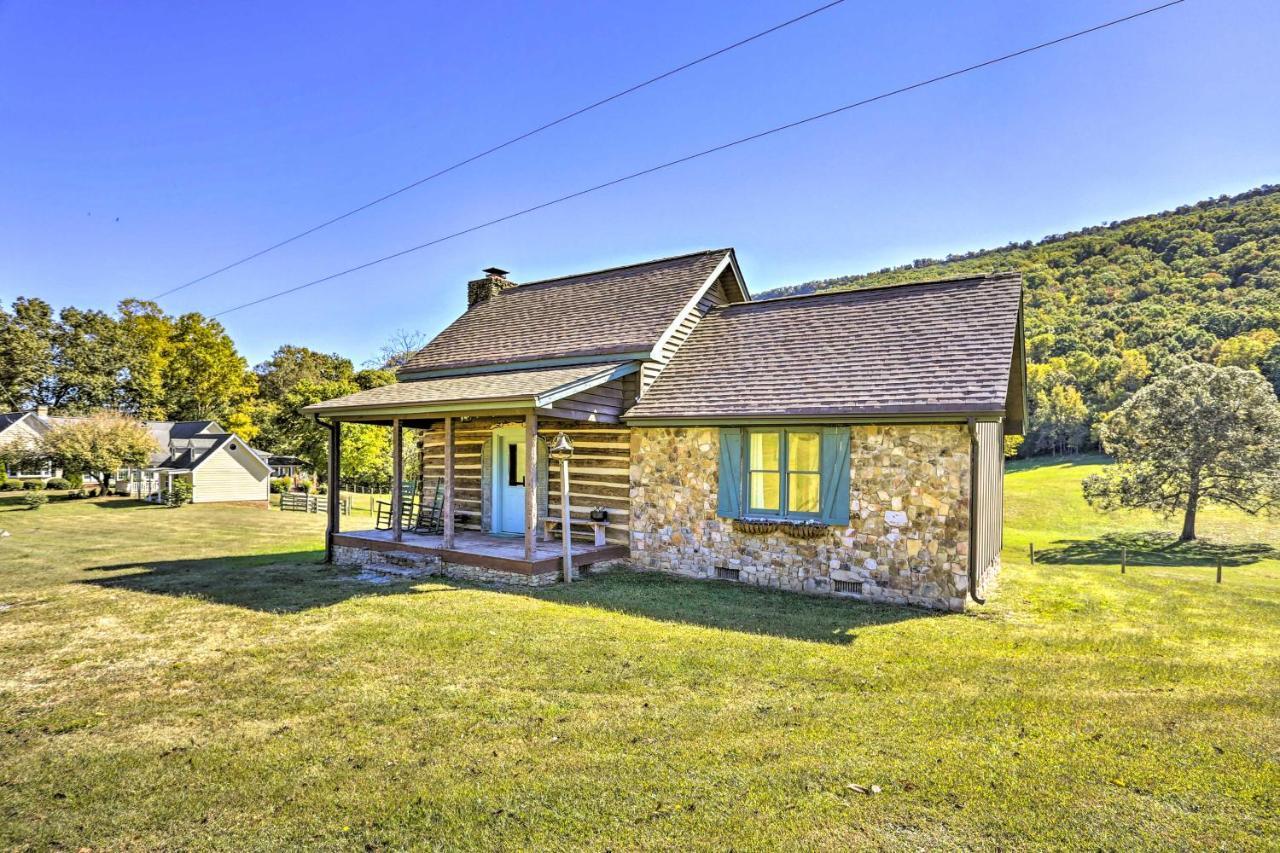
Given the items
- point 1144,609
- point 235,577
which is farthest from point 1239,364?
point 235,577

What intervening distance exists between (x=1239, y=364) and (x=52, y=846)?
5201 cm

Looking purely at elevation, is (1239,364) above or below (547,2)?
below

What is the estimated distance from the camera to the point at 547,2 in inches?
476

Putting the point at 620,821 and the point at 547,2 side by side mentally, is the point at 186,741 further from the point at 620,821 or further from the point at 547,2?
the point at 547,2

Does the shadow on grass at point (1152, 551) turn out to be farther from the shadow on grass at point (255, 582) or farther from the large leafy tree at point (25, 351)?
the large leafy tree at point (25, 351)

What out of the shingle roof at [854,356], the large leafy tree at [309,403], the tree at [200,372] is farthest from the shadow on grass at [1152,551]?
the tree at [200,372]

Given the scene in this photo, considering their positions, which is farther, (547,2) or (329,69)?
(329,69)

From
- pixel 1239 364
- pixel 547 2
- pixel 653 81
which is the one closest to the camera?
pixel 653 81

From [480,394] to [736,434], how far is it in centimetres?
415

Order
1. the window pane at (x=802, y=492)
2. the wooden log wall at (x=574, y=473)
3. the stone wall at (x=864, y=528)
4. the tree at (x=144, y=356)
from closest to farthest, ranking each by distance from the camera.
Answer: the stone wall at (x=864, y=528) → the window pane at (x=802, y=492) → the wooden log wall at (x=574, y=473) → the tree at (x=144, y=356)

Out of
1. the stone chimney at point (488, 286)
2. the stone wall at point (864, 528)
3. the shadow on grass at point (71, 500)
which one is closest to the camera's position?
the stone wall at point (864, 528)

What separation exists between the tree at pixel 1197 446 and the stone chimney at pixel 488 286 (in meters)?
24.0

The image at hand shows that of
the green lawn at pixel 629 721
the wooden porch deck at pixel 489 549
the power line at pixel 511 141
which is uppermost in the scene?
the power line at pixel 511 141

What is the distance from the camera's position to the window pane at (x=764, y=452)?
1045 centimetres
